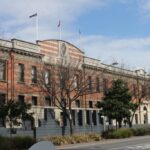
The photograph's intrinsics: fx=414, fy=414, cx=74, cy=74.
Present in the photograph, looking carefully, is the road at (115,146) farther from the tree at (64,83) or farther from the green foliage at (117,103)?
the green foliage at (117,103)

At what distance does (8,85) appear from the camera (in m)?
44.5

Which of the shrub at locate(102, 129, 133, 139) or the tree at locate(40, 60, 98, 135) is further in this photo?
the tree at locate(40, 60, 98, 135)

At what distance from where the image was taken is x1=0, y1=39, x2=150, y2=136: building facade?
44344 millimetres

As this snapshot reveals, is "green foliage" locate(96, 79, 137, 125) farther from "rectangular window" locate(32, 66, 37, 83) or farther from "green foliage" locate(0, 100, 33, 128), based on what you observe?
"green foliage" locate(0, 100, 33, 128)

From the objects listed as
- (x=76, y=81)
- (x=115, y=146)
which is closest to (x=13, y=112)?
(x=115, y=146)

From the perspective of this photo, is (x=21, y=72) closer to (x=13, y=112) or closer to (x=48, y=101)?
(x=48, y=101)

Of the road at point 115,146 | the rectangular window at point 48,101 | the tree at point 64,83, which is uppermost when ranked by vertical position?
the tree at point 64,83

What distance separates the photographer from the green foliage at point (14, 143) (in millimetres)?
27041

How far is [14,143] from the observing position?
2881cm

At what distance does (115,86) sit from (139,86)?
2246 cm

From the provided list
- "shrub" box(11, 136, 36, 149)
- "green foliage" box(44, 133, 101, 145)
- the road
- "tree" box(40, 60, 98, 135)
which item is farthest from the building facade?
the road

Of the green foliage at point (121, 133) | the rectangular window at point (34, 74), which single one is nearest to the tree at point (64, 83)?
the rectangular window at point (34, 74)

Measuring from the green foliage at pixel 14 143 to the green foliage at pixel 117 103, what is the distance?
58.1 ft

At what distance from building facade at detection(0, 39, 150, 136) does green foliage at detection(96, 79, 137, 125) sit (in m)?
2.73
